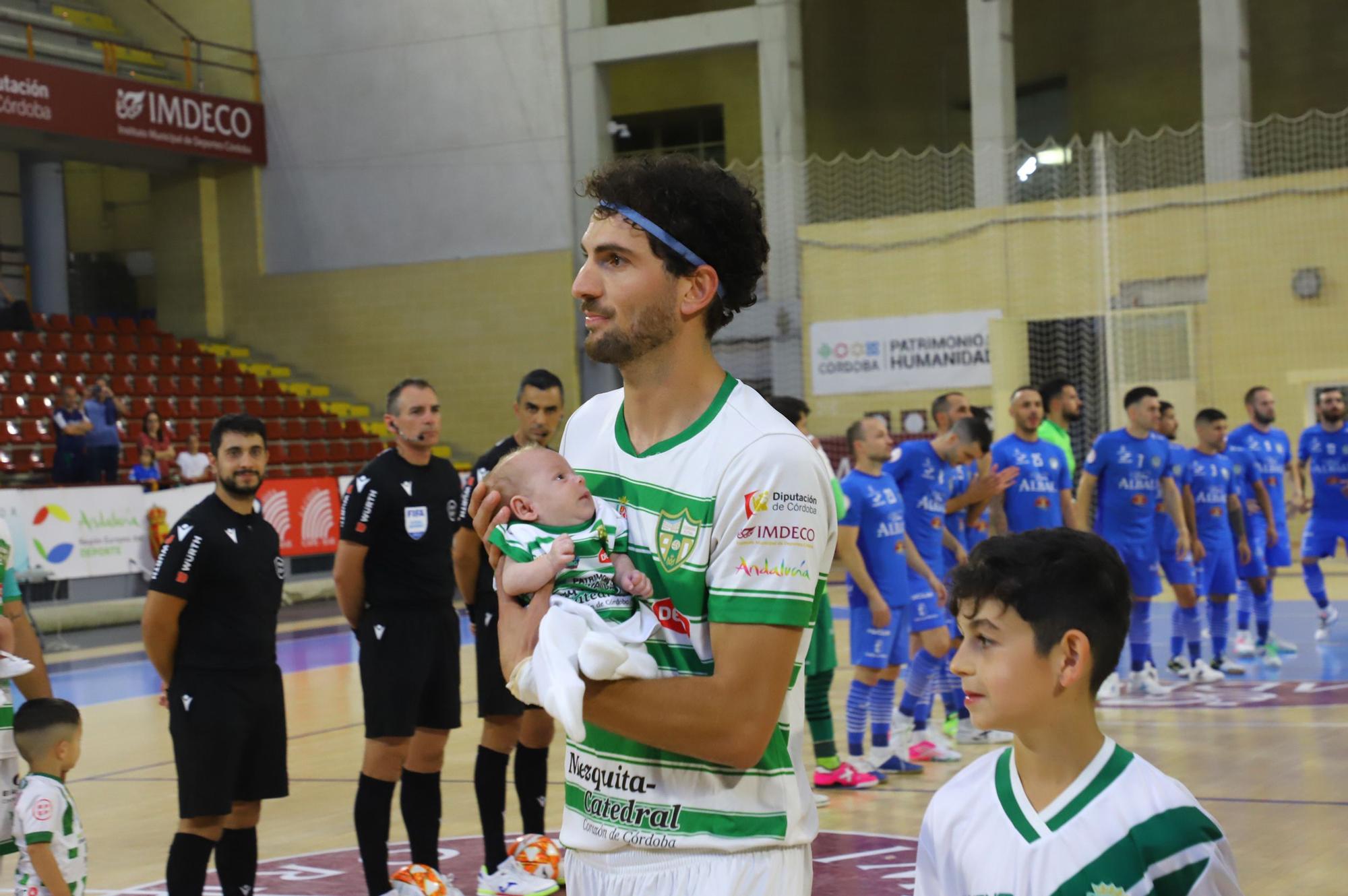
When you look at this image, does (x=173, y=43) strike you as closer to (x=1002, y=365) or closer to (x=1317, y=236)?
(x=1002, y=365)

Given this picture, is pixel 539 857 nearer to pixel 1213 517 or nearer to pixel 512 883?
pixel 512 883

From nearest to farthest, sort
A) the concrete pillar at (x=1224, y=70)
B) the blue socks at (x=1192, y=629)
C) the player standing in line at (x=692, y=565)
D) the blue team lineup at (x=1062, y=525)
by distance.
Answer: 1. the player standing in line at (x=692, y=565)
2. the blue team lineup at (x=1062, y=525)
3. the blue socks at (x=1192, y=629)
4. the concrete pillar at (x=1224, y=70)

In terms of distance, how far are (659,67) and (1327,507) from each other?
15.6m

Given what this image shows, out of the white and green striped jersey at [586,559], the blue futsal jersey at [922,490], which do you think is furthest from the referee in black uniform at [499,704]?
the white and green striped jersey at [586,559]

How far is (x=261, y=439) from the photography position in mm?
5598

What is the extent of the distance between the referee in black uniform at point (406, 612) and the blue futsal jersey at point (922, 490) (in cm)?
343

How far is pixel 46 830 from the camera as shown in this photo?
15.7ft

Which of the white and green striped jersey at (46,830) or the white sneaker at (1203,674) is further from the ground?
the white and green striped jersey at (46,830)

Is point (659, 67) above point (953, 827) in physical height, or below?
above

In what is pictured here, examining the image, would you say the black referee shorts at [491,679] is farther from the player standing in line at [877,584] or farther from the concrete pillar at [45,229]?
the concrete pillar at [45,229]

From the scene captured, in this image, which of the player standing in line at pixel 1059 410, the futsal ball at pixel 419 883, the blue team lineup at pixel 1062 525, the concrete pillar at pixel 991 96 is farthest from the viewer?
the concrete pillar at pixel 991 96

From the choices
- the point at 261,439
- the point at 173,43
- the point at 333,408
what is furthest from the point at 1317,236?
the point at 173,43

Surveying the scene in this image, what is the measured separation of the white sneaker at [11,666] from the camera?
500 cm

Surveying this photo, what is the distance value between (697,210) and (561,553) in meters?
0.61
